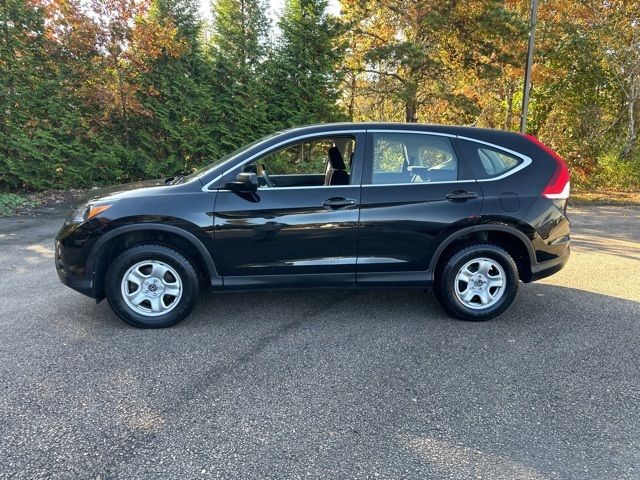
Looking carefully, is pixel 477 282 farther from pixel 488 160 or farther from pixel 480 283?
pixel 488 160

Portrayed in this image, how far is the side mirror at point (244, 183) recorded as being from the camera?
3607 mm

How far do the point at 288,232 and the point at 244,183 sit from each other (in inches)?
21.4

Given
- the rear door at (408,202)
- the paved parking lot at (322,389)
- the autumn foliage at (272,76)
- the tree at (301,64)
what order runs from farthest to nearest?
1. the tree at (301,64)
2. the autumn foliage at (272,76)
3. the rear door at (408,202)
4. the paved parking lot at (322,389)

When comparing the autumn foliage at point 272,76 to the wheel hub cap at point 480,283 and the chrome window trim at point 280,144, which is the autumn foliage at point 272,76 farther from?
the wheel hub cap at point 480,283

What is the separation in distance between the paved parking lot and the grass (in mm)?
4815

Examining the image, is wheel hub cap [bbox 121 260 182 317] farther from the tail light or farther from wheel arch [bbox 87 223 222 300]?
the tail light

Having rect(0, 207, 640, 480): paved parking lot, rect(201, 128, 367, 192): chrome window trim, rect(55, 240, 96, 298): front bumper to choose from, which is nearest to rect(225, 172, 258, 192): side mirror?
rect(201, 128, 367, 192): chrome window trim

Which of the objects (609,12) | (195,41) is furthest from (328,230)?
(609,12)

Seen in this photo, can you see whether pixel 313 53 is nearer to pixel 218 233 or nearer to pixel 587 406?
pixel 218 233

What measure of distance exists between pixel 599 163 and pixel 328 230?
41.2ft

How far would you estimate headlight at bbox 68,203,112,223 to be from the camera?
3.70 metres

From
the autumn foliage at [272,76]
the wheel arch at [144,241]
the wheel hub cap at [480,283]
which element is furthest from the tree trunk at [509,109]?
the wheel arch at [144,241]

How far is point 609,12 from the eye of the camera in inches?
508

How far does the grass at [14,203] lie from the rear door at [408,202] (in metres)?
7.79
